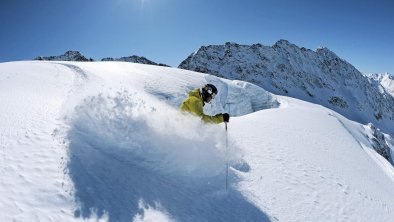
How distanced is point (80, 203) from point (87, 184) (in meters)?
0.57

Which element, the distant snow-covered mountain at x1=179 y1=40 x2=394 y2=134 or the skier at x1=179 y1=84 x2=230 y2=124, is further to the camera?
the distant snow-covered mountain at x1=179 y1=40 x2=394 y2=134

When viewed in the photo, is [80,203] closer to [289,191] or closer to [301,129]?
[289,191]

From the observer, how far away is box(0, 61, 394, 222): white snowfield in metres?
5.00

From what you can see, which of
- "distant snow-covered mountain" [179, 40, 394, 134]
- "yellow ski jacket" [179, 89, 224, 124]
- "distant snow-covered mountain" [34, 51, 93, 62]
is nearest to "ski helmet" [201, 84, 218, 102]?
"yellow ski jacket" [179, 89, 224, 124]

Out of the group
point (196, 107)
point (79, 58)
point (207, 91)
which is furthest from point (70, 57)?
point (196, 107)

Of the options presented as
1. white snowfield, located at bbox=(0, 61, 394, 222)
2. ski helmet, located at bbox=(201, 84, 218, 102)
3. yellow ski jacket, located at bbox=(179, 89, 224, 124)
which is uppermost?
ski helmet, located at bbox=(201, 84, 218, 102)

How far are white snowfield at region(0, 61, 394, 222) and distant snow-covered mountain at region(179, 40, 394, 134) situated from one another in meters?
90.3

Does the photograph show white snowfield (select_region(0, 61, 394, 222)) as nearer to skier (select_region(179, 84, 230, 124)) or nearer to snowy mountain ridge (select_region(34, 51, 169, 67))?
skier (select_region(179, 84, 230, 124))

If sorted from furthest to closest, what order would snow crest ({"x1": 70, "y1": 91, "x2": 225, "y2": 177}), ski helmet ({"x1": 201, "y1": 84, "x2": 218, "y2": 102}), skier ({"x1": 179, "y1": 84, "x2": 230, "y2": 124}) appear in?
ski helmet ({"x1": 201, "y1": 84, "x2": 218, "y2": 102})
skier ({"x1": 179, "y1": 84, "x2": 230, "y2": 124})
snow crest ({"x1": 70, "y1": 91, "x2": 225, "y2": 177})

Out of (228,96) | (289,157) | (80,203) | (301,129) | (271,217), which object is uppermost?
(228,96)

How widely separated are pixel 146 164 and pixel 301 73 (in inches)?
4962

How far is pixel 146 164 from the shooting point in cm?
711

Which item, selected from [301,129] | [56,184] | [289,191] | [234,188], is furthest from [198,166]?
[301,129]

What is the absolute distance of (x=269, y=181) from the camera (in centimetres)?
812
